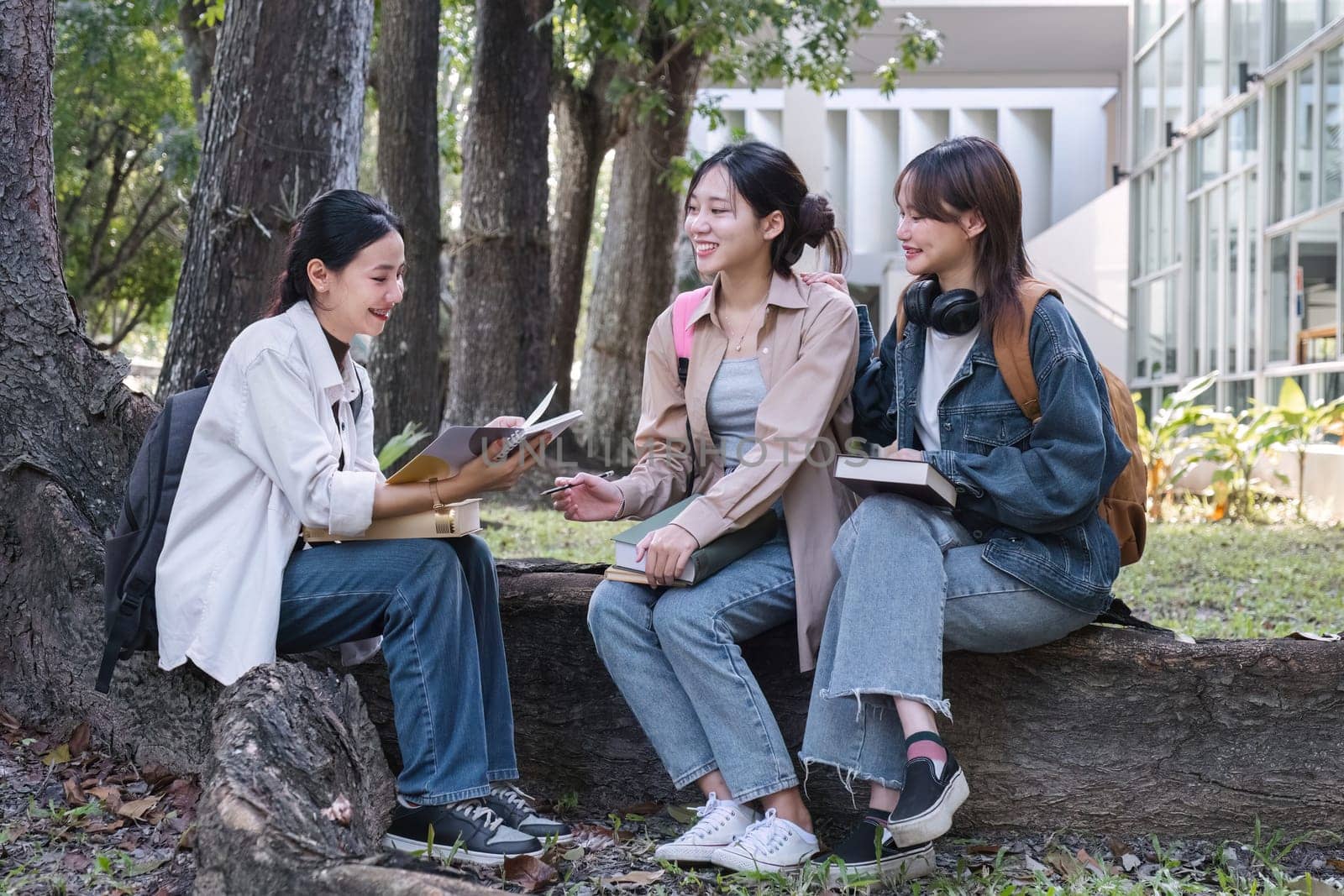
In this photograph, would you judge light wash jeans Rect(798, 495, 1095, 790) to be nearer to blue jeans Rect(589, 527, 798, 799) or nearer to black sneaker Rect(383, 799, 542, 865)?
blue jeans Rect(589, 527, 798, 799)

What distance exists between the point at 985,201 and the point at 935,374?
1.52 feet

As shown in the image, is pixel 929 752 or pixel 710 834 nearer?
pixel 929 752

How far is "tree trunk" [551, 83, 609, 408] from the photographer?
13758mm

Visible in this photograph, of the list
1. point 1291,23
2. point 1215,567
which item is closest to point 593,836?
point 1215,567

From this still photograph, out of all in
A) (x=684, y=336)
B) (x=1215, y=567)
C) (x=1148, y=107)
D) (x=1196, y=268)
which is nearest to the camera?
(x=684, y=336)

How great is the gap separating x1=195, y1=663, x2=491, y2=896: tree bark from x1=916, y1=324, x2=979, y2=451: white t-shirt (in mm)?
1648

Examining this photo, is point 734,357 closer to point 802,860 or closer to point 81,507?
point 802,860

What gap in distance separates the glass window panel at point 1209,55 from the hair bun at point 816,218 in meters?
12.0

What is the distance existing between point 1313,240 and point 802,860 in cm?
1046

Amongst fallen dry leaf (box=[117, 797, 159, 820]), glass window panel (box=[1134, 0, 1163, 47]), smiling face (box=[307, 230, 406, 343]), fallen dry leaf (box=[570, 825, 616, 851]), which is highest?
glass window panel (box=[1134, 0, 1163, 47])

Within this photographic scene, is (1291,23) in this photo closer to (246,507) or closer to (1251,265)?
(1251,265)

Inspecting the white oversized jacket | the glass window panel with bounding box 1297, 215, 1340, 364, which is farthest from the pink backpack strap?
the glass window panel with bounding box 1297, 215, 1340, 364

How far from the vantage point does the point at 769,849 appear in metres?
3.05

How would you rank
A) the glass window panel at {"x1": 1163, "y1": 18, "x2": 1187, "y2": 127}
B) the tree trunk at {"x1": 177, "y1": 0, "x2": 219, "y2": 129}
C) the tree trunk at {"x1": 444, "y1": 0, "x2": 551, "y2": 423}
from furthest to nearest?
the glass window panel at {"x1": 1163, "y1": 18, "x2": 1187, "y2": 127} < the tree trunk at {"x1": 177, "y1": 0, "x2": 219, "y2": 129} < the tree trunk at {"x1": 444, "y1": 0, "x2": 551, "y2": 423}
